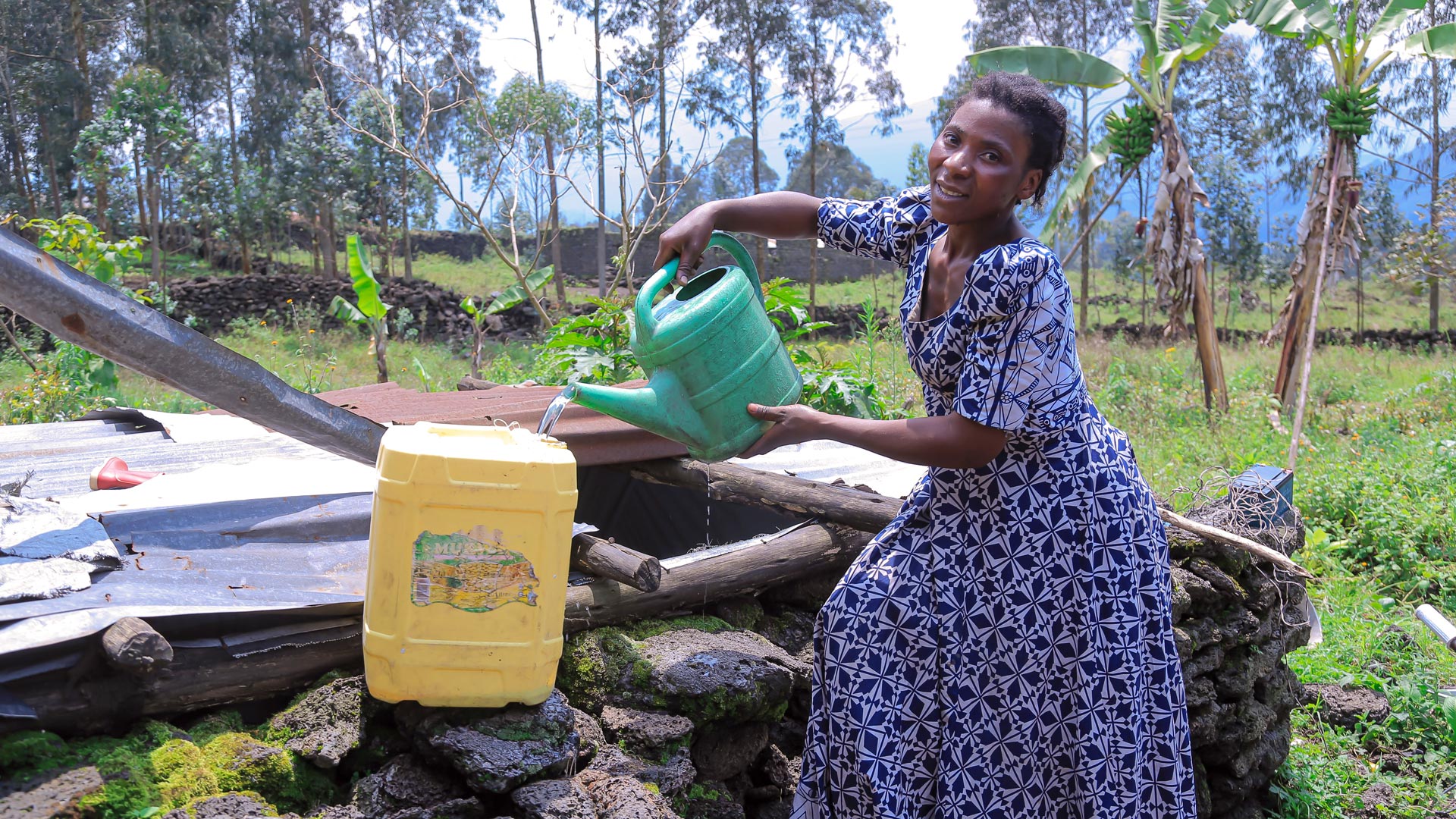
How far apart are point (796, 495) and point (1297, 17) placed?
7.07m

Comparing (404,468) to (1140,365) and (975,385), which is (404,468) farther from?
(1140,365)

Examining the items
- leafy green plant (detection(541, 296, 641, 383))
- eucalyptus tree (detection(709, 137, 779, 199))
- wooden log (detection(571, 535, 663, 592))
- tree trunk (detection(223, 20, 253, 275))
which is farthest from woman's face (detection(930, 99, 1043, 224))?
eucalyptus tree (detection(709, 137, 779, 199))

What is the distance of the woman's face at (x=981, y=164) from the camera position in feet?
5.60

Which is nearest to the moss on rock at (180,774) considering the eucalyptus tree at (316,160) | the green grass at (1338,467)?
the green grass at (1338,467)

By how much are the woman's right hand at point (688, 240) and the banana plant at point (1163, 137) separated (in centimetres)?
685

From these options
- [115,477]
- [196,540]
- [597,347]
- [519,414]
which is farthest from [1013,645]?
[597,347]

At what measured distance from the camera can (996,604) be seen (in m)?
1.87

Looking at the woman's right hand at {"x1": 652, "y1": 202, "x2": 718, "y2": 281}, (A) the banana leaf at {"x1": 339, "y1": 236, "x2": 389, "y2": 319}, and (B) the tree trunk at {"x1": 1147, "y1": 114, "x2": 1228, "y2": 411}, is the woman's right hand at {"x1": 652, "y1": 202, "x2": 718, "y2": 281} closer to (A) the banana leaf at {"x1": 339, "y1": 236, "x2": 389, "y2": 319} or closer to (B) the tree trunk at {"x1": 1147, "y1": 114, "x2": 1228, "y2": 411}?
(A) the banana leaf at {"x1": 339, "y1": 236, "x2": 389, "y2": 319}

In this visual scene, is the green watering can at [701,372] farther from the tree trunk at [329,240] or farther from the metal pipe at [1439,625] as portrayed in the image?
the tree trunk at [329,240]

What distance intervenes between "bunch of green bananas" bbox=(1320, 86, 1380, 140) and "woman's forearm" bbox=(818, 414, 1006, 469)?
7.55 meters

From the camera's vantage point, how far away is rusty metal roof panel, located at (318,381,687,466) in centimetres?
323

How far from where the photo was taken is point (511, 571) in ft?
6.15

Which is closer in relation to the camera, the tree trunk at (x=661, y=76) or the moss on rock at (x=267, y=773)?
the moss on rock at (x=267, y=773)

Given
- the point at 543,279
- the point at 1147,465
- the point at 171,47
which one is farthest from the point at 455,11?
the point at 1147,465
